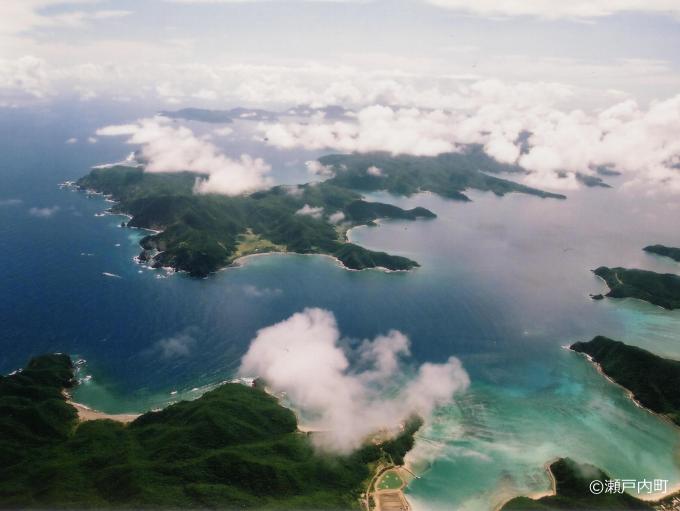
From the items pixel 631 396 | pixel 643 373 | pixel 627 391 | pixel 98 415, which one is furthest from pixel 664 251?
pixel 98 415

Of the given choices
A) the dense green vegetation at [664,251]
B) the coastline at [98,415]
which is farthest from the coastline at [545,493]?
the dense green vegetation at [664,251]

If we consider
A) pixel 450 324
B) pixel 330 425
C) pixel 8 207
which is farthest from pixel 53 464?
pixel 8 207

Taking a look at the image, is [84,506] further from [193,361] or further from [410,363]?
[410,363]

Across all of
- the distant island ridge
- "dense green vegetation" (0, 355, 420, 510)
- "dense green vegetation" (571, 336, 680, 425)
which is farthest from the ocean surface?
"dense green vegetation" (0, 355, 420, 510)

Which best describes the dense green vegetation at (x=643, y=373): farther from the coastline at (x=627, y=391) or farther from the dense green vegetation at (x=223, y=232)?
the dense green vegetation at (x=223, y=232)

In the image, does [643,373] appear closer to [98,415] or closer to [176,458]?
[176,458]

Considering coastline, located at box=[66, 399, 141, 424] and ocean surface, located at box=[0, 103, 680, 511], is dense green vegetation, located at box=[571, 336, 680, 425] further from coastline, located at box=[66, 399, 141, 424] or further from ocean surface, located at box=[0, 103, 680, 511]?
coastline, located at box=[66, 399, 141, 424]
